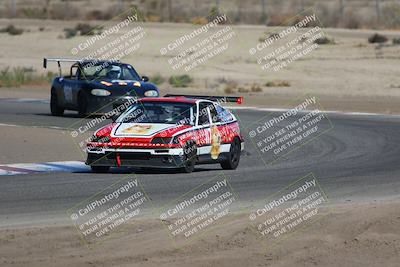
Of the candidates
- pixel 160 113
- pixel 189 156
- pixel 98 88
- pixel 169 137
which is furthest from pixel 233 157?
pixel 98 88

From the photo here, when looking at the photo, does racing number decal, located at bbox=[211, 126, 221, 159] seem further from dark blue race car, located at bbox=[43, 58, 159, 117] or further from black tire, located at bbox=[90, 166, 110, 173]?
dark blue race car, located at bbox=[43, 58, 159, 117]

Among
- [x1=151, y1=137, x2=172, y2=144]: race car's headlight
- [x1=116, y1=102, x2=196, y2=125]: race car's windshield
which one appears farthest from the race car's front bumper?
[x1=116, y1=102, x2=196, y2=125]: race car's windshield

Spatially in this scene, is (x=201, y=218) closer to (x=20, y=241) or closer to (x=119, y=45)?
(x=20, y=241)

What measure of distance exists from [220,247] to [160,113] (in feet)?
22.9

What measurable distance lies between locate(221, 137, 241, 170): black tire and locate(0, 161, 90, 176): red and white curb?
231cm

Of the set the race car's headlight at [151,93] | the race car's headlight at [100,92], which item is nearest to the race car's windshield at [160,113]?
the race car's headlight at [151,93]

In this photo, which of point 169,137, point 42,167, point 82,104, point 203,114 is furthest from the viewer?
point 82,104

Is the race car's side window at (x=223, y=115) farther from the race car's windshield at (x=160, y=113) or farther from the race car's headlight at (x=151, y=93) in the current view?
the race car's headlight at (x=151, y=93)

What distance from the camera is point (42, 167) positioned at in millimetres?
19766

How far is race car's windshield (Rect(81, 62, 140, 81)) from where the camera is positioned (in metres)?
29.9

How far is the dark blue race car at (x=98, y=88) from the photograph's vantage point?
28.9 m

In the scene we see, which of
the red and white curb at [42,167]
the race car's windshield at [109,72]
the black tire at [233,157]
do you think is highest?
the red and white curb at [42,167]

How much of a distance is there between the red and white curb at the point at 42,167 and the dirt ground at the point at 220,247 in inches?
216

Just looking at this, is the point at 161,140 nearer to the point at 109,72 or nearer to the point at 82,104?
the point at 82,104
